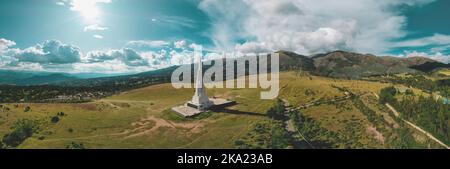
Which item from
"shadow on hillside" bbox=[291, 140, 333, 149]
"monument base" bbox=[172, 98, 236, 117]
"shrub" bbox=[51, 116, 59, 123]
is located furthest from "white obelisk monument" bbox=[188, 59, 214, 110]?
"shrub" bbox=[51, 116, 59, 123]

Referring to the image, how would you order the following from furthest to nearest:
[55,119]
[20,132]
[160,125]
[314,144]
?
1. [55,119]
2. [160,125]
3. [20,132]
4. [314,144]

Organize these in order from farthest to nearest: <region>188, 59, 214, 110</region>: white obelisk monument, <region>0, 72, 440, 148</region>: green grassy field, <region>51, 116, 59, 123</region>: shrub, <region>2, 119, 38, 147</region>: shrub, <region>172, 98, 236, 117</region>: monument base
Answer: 1. <region>188, 59, 214, 110</region>: white obelisk monument
2. <region>172, 98, 236, 117</region>: monument base
3. <region>51, 116, 59, 123</region>: shrub
4. <region>0, 72, 440, 148</region>: green grassy field
5. <region>2, 119, 38, 147</region>: shrub

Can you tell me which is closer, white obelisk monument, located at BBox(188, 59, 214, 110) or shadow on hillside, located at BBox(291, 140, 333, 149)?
shadow on hillside, located at BBox(291, 140, 333, 149)

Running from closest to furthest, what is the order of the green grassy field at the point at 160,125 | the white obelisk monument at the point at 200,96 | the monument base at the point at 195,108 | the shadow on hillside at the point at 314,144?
1. the shadow on hillside at the point at 314,144
2. the green grassy field at the point at 160,125
3. the monument base at the point at 195,108
4. the white obelisk monument at the point at 200,96

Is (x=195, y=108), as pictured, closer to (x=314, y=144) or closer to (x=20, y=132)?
(x=314, y=144)

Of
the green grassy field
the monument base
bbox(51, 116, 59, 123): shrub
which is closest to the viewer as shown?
the green grassy field

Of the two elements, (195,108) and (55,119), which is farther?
(195,108)

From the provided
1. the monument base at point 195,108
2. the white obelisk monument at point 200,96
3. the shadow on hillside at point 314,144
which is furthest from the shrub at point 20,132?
the shadow on hillside at point 314,144

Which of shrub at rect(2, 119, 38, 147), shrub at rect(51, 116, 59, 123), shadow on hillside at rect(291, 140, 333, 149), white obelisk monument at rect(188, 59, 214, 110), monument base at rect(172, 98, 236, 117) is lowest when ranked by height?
shadow on hillside at rect(291, 140, 333, 149)

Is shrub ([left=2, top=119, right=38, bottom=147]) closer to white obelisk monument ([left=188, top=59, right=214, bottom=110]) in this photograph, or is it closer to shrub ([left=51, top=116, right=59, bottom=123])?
shrub ([left=51, top=116, right=59, bottom=123])

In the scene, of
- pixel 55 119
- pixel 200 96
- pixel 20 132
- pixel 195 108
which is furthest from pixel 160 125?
pixel 20 132

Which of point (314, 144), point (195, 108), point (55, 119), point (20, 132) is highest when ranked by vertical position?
point (195, 108)

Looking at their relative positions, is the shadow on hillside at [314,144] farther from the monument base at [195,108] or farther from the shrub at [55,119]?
the shrub at [55,119]

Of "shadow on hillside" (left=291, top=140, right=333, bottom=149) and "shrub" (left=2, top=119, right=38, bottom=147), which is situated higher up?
"shrub" (left=2, top=119, right=38, bottom=147)
